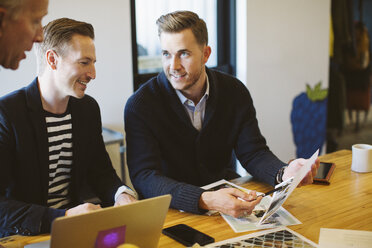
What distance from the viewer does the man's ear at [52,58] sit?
1668 millimetres

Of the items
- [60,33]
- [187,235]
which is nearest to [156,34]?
[60,33]

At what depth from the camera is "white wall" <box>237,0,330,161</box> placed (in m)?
3.63

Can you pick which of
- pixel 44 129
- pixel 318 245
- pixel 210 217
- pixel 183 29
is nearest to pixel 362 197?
pixel 318 245

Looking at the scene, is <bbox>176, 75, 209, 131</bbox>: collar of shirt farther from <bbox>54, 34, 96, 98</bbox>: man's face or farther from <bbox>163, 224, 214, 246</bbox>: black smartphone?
<bbox>163, 224, 214, 246</bbox>: black smartphone

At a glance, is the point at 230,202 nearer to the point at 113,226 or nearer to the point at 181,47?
the point at 113,226

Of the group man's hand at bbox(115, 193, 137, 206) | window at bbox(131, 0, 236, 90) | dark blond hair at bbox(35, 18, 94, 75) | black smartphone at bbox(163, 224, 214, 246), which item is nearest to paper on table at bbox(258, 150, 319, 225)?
black smartphone at bbox(163, 224, 214, 246)

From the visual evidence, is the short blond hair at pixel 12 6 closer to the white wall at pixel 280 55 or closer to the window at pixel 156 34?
the window at pixel 156 34

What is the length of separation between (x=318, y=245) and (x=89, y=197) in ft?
4.58

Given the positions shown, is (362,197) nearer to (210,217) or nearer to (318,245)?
(318,245)

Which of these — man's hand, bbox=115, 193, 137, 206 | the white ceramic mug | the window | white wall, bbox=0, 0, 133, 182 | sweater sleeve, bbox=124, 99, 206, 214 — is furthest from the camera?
the window

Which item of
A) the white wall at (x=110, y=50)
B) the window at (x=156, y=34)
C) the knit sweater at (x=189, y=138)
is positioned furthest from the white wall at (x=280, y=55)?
the knit sweater at (x=189, y=138)

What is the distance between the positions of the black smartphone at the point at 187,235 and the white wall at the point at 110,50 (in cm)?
173

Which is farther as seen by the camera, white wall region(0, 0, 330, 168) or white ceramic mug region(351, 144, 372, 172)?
white wall region(0, 0, 330, 168)

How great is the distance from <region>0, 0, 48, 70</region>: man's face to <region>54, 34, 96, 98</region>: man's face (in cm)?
58
